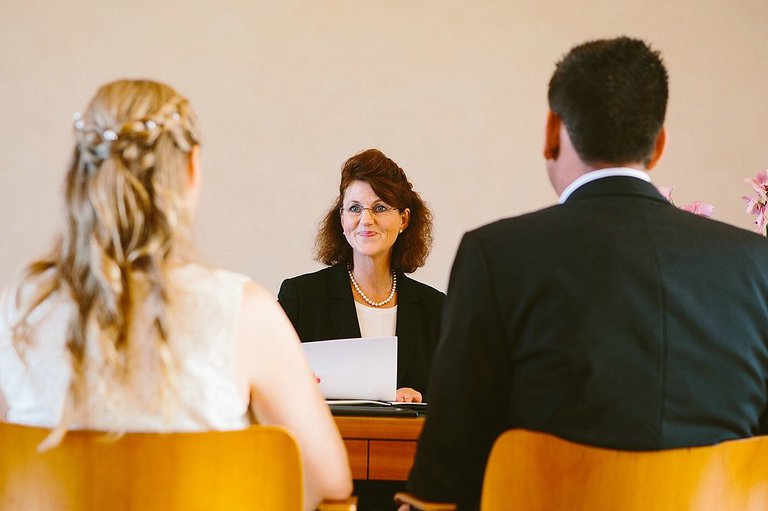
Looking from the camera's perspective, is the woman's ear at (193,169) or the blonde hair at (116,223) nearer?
the blonde hair at (116,223)

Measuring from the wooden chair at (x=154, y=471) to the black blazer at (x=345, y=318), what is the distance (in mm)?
1771

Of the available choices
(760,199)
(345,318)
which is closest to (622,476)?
(760,199)

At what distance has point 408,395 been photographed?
2703mm

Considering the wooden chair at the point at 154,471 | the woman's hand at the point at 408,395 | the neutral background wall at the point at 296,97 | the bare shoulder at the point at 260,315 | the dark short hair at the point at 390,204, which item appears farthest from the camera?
the neutral background wall at the point at 296,97

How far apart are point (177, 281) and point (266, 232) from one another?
2.89m

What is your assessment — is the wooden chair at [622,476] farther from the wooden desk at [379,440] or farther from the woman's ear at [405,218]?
the woman's ear at [405,218]

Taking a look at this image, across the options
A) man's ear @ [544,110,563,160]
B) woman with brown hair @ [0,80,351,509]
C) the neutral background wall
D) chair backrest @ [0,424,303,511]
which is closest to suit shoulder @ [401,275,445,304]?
the neutral background wall

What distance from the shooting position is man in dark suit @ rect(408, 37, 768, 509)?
1346mm

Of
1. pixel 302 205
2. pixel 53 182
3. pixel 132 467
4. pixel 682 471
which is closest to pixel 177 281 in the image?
pixel 132 467

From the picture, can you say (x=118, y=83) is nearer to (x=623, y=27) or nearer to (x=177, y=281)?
(x=177, y=281)

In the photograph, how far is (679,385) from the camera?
1348mm

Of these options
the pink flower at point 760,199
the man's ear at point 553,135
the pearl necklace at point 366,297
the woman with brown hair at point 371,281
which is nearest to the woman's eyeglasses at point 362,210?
the woman with brown hair at point 371,281

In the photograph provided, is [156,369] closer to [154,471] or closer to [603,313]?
[154,471]

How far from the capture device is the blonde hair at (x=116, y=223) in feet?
4.14
